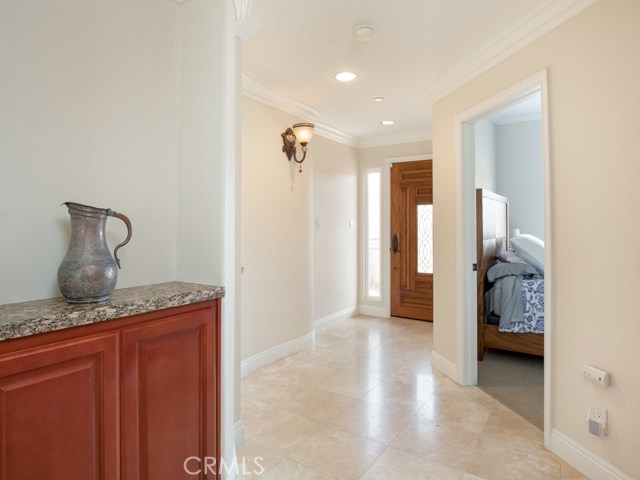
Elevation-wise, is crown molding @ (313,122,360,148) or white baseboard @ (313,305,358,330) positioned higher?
crown molding @ (313,122,360,148)

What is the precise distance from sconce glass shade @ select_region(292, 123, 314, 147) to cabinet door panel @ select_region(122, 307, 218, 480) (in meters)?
2.39

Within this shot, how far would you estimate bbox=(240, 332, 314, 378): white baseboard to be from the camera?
317 centimetres

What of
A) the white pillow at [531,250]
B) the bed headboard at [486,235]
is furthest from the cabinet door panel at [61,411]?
the white pillow at [531,250]

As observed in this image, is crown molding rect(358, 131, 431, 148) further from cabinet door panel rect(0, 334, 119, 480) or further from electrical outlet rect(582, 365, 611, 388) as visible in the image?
cabinet door panel rect(0, 334, 119, 480)

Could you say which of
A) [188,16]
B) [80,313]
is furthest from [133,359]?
[188,16]

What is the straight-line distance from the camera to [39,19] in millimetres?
1362

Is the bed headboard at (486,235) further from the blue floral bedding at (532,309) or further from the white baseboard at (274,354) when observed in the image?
the white baseboard at (274,354)

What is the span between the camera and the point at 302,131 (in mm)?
3547

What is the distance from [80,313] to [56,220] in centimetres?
48

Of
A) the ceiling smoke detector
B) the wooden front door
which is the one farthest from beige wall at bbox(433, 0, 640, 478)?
the wooden front door

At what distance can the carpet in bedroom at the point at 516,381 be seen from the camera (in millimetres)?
2553

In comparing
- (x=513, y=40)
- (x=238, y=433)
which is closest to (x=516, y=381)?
(x=238, y=433)

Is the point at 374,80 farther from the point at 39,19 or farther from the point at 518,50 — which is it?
the point at 39,19

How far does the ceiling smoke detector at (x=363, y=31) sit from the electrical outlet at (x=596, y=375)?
7.16ft
